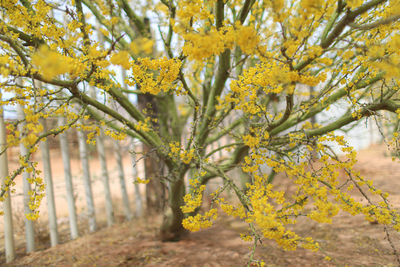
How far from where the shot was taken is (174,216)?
458cm

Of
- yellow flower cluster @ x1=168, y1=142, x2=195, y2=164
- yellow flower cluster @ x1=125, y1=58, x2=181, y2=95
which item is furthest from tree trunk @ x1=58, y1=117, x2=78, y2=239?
yellow flower cluster @ x1=125, y1=58, x2=181, y2=95

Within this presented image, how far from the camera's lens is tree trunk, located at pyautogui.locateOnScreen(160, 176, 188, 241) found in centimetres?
416

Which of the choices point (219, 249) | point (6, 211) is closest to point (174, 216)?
point (219, 249)

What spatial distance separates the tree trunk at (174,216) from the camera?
4162 millimetres

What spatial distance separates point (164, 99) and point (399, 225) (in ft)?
16.2

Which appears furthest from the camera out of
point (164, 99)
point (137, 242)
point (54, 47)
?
point (164, 99)

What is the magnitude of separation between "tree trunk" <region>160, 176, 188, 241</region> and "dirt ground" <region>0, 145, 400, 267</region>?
177 millimetres

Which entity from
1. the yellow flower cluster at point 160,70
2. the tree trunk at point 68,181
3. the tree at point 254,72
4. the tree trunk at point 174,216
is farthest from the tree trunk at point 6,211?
the yellow flower cluster at point 160,70

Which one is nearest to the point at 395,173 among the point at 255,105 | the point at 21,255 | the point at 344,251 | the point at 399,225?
the point at 344,251

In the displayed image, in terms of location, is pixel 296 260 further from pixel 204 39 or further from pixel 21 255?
pixel 21 255

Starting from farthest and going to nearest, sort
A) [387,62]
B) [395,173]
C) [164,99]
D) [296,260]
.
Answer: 1. [395,173]
2. [164,99]
3. [296,260]
4. [387,62]

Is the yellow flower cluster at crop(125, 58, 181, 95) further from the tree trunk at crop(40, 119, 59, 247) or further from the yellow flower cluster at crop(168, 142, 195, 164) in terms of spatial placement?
the tree trunk at crop(40, 119, 59, 247)

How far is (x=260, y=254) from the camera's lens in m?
4.02

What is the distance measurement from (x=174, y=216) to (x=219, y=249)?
1053mm
